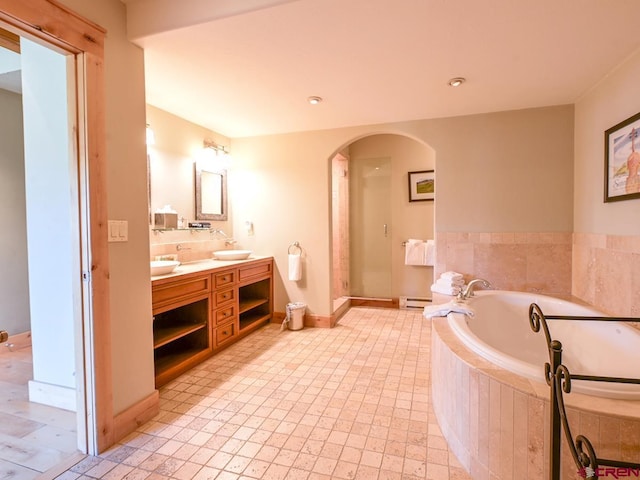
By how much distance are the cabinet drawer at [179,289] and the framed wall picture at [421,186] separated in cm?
303

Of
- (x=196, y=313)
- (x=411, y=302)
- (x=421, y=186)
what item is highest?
(x=421, y=186)

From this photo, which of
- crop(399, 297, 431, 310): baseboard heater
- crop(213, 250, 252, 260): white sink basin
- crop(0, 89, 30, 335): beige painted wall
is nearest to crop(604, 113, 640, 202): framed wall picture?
crop(399, 297, 431, 310): baseboard heater

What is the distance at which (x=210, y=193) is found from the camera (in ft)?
11.9

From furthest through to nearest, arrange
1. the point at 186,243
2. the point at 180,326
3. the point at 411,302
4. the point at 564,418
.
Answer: the point at 411,302, the point at 186,243, the point at 180,326, the point at 564,418

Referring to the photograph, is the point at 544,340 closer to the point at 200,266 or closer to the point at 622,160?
the point at 622,160

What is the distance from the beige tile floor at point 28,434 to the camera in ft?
5.12

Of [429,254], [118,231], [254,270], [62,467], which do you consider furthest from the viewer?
[429,254]

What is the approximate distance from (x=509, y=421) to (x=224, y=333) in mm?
2364

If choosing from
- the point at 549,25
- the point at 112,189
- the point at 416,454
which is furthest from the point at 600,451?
the point at 112,189

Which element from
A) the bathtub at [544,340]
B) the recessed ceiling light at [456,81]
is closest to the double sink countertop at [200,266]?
the bathtub at [544,340]

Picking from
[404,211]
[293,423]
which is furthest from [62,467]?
[404,211]

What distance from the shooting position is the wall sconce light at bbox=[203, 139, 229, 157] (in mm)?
3577

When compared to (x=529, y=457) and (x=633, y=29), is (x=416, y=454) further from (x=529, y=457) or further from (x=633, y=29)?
(x=633, y=29)

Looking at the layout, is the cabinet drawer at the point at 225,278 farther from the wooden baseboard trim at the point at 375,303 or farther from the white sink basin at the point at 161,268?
the wooden baseboard trim at the point at 375,303
